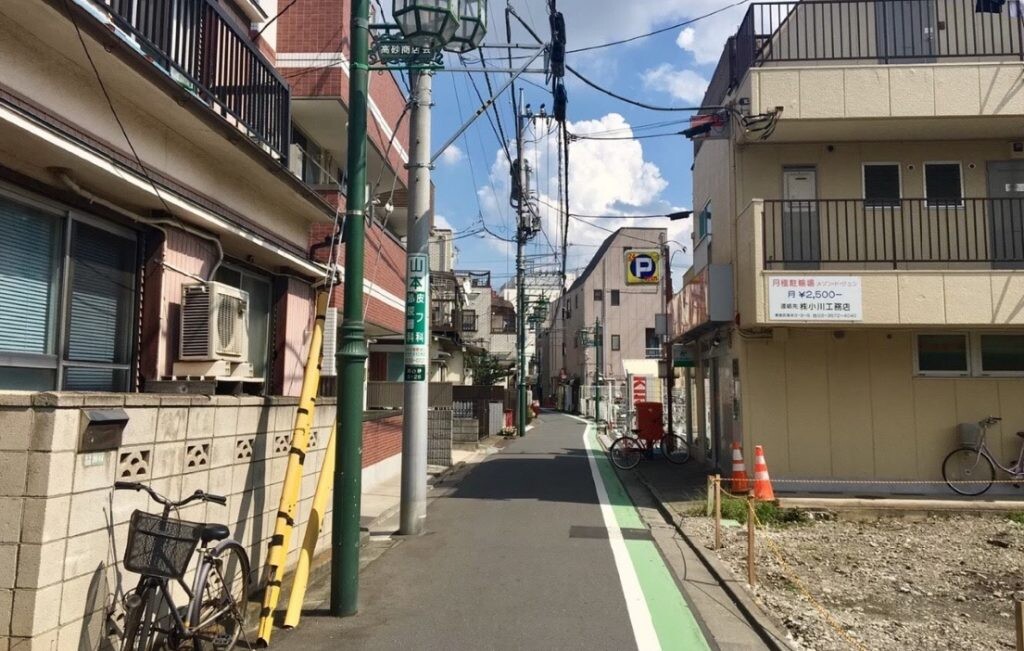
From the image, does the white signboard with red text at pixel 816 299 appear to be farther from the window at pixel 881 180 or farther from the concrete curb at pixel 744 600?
the concrete curb at pixel 744 600

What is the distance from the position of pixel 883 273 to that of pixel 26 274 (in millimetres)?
11033

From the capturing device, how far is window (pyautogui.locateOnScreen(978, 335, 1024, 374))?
40.1 feet

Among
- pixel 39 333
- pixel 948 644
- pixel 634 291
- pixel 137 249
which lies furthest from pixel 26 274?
pixel 634 291

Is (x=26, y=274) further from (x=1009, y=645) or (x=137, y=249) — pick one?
(x=1009, y=645)

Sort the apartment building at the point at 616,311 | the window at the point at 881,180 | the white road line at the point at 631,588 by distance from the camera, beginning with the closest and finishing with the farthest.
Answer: the white road line at the point at 631,588
the window at the point at 881,180
the apartment building at the point at 616,311

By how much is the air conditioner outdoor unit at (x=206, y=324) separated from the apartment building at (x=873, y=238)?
7906 millimetres

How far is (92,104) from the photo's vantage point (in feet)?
18.1

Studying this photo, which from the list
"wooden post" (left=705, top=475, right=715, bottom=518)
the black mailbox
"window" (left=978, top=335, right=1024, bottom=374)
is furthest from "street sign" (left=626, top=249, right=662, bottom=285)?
the black mailbox

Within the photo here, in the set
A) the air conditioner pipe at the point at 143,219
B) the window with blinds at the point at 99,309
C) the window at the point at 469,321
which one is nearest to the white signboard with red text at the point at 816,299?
the air conditioner pipe at the point at 143,219

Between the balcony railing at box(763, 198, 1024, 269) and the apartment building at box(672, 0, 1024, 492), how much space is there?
0.11 feet

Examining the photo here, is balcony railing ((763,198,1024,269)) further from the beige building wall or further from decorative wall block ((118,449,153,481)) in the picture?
decorative wall block ((118,449,153,481))

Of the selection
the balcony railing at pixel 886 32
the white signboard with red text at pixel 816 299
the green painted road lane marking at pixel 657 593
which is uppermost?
the balcony railing at pixel 886 32

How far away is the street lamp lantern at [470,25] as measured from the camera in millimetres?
7043

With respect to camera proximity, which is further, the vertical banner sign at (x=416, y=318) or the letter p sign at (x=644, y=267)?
the letter p sign at (x=644, y=267)
